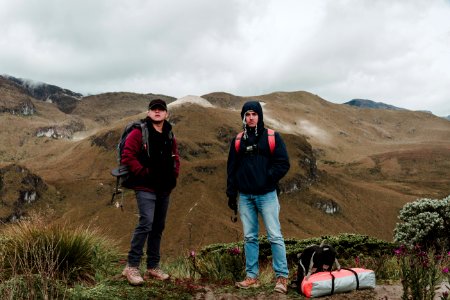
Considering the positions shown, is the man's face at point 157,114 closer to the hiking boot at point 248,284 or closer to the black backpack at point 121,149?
the black backpack at point 121,149

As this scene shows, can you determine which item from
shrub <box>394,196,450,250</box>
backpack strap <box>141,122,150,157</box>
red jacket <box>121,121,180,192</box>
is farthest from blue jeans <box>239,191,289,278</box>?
shrub <box>394,196,450,250</box>

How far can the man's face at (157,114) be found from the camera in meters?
6.13

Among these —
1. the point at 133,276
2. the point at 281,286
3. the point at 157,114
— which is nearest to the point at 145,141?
the point at 157,114

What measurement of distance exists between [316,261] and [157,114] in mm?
3020

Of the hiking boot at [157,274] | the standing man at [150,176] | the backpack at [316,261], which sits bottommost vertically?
the hiking boot at [157,274]

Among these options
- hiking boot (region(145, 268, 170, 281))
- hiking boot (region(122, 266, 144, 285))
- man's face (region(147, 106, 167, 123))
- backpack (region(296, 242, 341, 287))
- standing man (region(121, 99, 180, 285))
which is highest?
man's face (region(147, 106, 167, 123))

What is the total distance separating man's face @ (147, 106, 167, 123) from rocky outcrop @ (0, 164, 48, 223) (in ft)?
459

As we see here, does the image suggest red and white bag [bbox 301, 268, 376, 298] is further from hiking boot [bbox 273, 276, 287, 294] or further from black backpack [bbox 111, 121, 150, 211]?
black backpack [bbox 111, 121, 150, 211]

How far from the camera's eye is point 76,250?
20.7ft

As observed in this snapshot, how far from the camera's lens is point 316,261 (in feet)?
19.6

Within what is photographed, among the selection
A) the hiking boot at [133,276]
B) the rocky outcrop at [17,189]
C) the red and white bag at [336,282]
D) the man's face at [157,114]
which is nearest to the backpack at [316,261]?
the red and white bag at [336,282]

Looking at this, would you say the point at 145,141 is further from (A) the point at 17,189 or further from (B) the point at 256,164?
(A) the point at 17,189

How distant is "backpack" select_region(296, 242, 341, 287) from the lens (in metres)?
5.93

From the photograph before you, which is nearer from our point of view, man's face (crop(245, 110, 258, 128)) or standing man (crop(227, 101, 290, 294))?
standing man (crop(227, 101, 290, 294))
